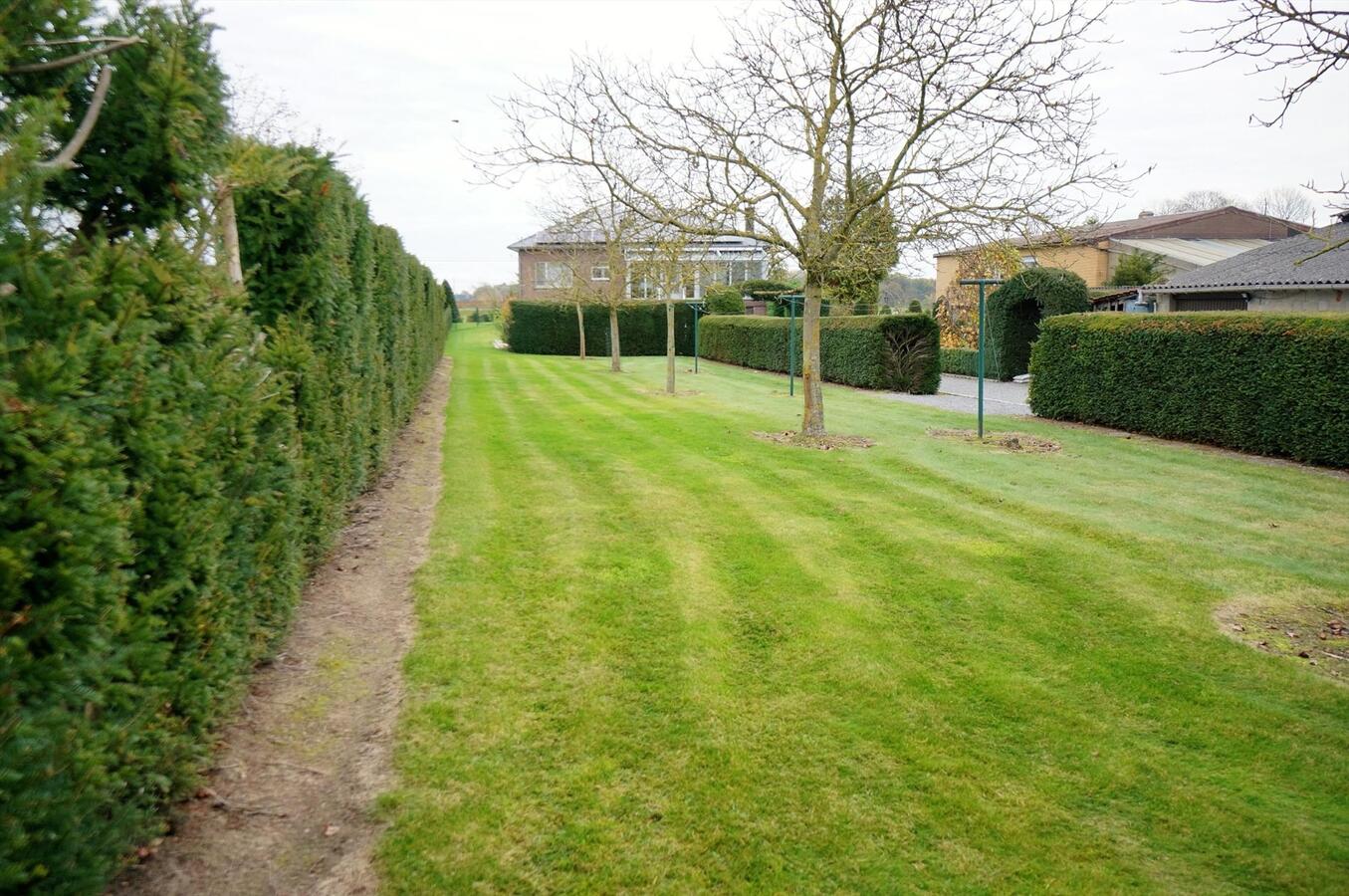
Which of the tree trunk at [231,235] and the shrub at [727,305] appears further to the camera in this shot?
the shrub at [727,305]

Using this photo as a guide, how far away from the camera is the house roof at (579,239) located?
16408 mm

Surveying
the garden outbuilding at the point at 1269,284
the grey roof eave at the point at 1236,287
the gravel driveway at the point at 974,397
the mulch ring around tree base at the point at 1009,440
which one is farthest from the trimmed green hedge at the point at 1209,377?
the grey roof eave at the point at 1236,287

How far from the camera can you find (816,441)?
12344 millimetres

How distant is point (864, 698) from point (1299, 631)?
317 cm

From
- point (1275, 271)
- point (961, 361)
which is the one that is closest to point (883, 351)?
point (961, 361)

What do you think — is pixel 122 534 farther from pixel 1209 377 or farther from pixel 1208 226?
pixel 1208 226

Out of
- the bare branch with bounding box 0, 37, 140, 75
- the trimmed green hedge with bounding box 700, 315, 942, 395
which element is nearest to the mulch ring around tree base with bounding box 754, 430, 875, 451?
the trimmed green hedge with bounding box 700, 315, 942, 395

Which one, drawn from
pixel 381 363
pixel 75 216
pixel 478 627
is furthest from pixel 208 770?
pixel 381 363

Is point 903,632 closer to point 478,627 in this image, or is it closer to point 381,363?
point 478,627

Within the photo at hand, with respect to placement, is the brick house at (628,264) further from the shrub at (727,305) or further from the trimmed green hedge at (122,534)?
the trimmed green hedge at (122,534)

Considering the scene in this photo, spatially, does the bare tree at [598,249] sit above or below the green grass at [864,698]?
above

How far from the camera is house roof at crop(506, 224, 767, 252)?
16408mm

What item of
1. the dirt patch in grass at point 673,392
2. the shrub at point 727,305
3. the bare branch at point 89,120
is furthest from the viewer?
the shrub at point 727,305

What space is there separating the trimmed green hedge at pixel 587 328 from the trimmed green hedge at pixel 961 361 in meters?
11.7
